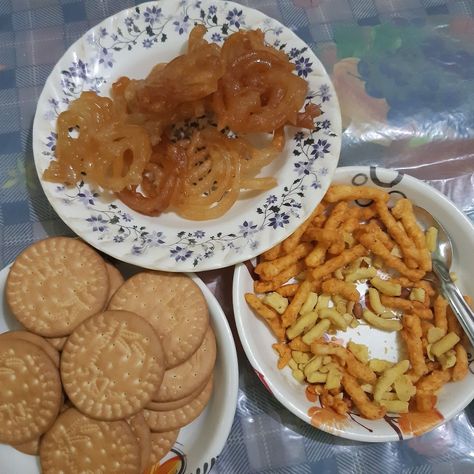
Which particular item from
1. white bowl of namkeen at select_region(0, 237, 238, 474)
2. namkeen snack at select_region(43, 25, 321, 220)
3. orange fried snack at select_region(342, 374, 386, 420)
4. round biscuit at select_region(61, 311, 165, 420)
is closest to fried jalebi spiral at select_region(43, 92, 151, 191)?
namkeen snack at select_region(43, 25, 321, 220)

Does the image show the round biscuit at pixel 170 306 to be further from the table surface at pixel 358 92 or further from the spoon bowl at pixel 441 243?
the spoon bowl at pixel 441 243

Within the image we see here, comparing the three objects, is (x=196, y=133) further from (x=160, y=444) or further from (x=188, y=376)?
(x=160, y=444)

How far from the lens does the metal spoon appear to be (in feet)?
3.44

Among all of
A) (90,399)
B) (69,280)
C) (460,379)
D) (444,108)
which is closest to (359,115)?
(444,108)

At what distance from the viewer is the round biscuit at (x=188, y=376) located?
3.24ft

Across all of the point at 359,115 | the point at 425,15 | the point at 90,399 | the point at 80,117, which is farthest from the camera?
the point at 425,15

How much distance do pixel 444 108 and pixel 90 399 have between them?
1128 mm

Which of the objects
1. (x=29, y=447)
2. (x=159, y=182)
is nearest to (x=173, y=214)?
(x=159, y=182)

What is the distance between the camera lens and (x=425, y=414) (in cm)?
102

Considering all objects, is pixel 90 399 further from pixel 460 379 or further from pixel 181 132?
pixel 460 379

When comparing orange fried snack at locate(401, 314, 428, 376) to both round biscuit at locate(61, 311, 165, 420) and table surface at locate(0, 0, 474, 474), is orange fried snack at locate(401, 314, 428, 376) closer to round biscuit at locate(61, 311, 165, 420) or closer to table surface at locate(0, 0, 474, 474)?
Result: table surface at locate(0, 0, 474, 474)

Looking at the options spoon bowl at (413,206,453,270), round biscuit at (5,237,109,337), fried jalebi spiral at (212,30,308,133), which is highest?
fried jalebi spiral at (212,30,308,133)

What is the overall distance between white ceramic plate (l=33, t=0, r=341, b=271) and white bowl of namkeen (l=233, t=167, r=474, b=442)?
0.24 ft

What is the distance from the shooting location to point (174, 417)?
3.30 ft
